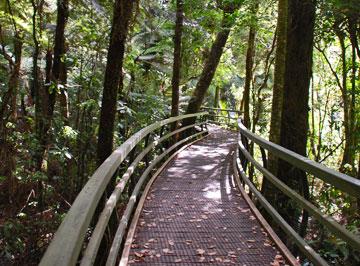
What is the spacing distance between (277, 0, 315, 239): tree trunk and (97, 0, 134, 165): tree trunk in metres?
3.52

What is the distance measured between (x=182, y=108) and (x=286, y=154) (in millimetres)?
17302

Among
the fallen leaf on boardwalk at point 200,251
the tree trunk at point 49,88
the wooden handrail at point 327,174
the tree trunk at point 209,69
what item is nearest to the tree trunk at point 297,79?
the wooden handrail at point 327,174

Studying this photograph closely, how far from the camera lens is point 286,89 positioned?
28.3ft

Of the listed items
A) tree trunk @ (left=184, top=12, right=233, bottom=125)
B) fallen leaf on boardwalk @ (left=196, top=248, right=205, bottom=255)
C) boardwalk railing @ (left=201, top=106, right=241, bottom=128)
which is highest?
tree trunk @ (left=184, top=12, right=233, bottom=125)

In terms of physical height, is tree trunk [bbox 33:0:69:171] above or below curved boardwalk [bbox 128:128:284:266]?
above

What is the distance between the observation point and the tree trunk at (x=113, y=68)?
22.5 feet

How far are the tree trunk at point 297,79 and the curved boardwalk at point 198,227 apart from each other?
4.69ft

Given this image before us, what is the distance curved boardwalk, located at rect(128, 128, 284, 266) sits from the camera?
4508 mm

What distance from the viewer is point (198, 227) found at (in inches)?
216

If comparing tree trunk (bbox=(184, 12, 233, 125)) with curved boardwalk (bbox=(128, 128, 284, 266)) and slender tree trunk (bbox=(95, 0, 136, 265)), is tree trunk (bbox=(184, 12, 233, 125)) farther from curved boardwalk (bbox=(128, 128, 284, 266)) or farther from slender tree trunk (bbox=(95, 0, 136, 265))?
slender tree trunk (bbox=(95, 0, 136, 265))

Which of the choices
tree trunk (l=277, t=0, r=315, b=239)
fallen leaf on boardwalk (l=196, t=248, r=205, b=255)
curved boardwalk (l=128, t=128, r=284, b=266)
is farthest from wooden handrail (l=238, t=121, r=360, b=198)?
tree trunk (l=277, t=0, r=315, b=239)

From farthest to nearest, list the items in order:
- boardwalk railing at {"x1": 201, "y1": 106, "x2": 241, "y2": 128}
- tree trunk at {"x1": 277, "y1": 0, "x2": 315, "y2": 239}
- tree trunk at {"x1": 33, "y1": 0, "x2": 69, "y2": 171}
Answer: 1. boardwalk railing at {"x1": 201, "y1": 106, "x2": 241, "y2": 128}
2. tree trunk at {"x1": 33, "y1": 0, "x2": 69, "y2": 171}
3. tree trunk at {"x1": 277, "y1": 0, "x2": 315, "y2": 239}

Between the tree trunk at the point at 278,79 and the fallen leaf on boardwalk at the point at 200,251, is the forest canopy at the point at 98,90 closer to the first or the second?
the tree trunk at the point at 278,79

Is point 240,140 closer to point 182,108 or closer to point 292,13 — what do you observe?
point 292,13
